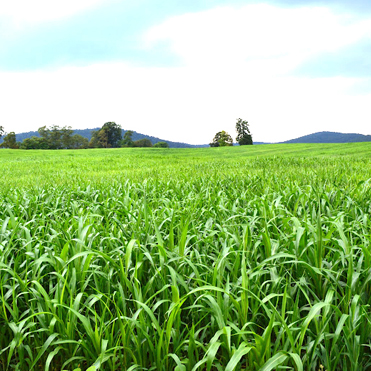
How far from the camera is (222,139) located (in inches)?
3927

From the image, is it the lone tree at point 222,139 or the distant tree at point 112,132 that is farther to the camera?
the distant tree at point 112,132

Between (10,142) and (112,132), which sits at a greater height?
(112,132)

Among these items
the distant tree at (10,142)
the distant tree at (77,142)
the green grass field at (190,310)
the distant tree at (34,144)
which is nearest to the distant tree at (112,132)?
the distant tree at (77,142)

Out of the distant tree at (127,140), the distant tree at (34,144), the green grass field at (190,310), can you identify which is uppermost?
the distant tree at (127,140)

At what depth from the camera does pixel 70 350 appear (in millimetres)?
1953

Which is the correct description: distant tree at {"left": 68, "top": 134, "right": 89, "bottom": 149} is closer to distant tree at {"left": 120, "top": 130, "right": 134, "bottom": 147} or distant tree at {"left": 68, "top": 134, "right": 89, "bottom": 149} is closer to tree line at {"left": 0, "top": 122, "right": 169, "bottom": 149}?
tree line at {"left": 0, "top": 122, "right": 169, "bottom": 149}

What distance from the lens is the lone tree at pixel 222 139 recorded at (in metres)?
98.6

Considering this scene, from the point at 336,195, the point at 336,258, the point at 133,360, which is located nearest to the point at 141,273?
the point at 133,360

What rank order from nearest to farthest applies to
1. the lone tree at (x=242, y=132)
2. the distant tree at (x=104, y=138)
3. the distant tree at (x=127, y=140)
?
the lone tree at (x=242, y=132)
the distant tree at (x=104, y=138)
the distant tree at (x=127, y=140)

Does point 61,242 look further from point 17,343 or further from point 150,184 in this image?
point 150,184

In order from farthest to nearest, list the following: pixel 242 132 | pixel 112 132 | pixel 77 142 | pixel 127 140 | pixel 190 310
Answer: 1. pixel 127 140
2. pixel 112 132
3. pixel 77 142
4. pixel 242 132
5. pixel 190 310

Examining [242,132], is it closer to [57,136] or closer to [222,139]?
[222,139]

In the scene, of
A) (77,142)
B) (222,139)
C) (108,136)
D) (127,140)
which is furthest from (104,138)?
(222,139)

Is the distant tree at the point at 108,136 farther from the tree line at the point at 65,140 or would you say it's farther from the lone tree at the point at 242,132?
the lone tree at the point at 242,132
